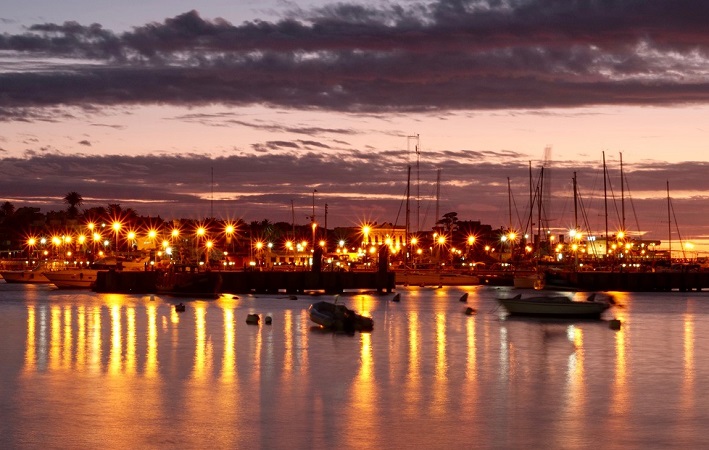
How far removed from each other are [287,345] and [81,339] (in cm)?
1265

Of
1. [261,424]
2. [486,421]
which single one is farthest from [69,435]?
[486,421]

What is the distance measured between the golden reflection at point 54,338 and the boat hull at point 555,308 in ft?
109

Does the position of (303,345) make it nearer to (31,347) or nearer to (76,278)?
(31,347)

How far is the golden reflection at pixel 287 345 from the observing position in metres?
43.7

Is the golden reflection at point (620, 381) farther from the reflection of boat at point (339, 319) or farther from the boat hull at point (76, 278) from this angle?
the boat hull at point (76, 278)

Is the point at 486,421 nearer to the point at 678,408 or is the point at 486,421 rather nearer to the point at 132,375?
the point at 678,408

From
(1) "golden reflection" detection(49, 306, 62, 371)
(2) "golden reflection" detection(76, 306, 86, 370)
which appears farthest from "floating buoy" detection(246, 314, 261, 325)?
(1) "golden reflection" detection(49, 306, 62, 371)

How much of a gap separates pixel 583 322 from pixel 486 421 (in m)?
46.1

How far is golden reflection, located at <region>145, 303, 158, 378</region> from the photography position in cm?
4262

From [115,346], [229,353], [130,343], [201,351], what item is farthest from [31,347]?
[229,353]

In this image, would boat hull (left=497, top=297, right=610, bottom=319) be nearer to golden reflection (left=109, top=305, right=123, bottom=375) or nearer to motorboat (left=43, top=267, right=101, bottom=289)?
golden reflection (left=109, top=305, right=123, bottom=375)

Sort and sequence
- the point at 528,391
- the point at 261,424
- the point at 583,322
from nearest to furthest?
the point at 261,424 → the point at 528,391 → the point at 583,322

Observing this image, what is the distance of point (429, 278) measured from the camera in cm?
15275

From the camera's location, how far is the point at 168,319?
7619 centimetres
